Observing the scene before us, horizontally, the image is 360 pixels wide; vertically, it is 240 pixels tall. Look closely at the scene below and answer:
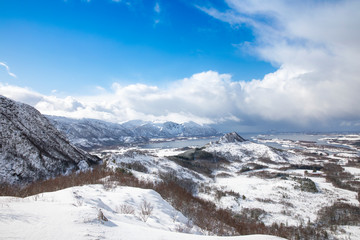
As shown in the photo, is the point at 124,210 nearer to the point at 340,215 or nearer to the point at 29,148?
the point at 29,148

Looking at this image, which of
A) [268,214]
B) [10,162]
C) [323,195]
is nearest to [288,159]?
[323,195]

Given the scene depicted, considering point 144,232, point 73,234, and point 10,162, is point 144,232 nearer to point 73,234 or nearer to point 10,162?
point 73,234

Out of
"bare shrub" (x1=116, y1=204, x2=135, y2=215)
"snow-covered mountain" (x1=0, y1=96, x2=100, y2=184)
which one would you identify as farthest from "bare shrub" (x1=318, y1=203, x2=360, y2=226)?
"snow-covered mountain" (x1=0, y1=96, x2=100, y2=184)

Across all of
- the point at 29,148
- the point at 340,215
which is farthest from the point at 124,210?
the point at 340,215

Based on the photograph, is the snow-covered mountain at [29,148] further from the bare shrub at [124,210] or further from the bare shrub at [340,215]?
the bare shrub at [340,215]

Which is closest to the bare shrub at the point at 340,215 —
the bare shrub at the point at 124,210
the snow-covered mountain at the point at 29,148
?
the bare shrub at the point at 124,210

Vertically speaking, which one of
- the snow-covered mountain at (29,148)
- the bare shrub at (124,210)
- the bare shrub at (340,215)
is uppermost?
the snow-covered mountain at (29,148)

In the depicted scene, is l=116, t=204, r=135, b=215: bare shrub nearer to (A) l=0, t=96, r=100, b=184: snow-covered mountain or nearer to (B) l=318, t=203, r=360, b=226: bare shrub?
(A) l=0, t=96, r=100, b=184: snow-covered mountain

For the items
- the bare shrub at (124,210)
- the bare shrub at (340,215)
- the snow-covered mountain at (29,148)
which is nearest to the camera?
the bare shrub at (124,210)
